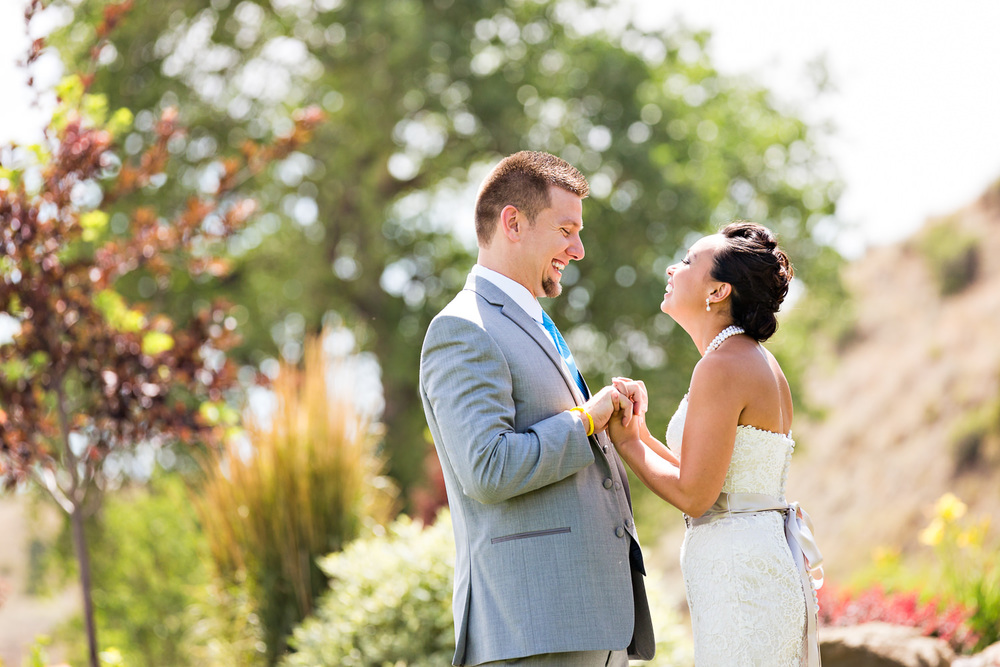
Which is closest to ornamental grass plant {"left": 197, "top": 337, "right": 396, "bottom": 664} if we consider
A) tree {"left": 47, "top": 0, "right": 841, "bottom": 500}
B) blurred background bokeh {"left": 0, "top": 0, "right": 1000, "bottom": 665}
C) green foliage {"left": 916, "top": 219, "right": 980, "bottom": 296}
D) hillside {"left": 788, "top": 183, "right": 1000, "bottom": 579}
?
blurred background bokeh {"left": 0, "top": 0, "right": 1000, "bottom": 665}

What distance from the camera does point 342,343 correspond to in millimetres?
6645

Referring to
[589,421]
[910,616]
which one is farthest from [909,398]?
[589,421]

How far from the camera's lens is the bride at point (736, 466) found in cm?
278

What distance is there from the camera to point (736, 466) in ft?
9.60

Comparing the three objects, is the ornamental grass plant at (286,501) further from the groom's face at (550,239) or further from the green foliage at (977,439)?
the green foliage at (977,439)

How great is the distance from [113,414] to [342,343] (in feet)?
6.25

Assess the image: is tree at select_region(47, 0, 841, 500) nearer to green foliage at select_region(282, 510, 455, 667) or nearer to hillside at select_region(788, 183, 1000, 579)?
hillside at select_region(788, 183, 1000, 579)

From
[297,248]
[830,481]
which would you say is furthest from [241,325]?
[830,481]

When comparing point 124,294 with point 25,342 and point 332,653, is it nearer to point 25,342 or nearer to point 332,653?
point 25,342

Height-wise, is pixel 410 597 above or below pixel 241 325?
below

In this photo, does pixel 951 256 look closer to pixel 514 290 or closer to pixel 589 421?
pixel 514 290

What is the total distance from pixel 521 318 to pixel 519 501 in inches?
22.3

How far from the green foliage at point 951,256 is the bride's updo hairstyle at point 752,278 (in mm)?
28913

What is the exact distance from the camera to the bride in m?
2.78
